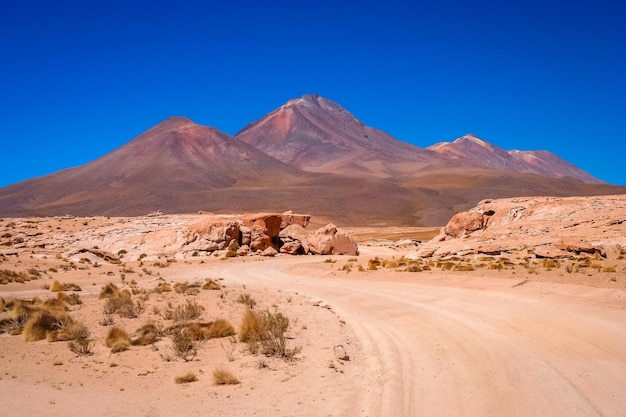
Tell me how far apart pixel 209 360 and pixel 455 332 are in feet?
15.2

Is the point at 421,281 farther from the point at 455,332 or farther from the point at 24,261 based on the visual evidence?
the point at 24,261

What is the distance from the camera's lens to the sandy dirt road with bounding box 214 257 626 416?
6152 mm

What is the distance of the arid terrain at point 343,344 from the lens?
21.0 feet

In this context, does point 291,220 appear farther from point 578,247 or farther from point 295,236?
point 578,247

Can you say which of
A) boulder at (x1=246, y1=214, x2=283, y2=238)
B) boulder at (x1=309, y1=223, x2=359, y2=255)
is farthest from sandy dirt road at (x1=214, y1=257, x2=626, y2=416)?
boulder at (x1=246, y1=214, x2=283, y2=238)

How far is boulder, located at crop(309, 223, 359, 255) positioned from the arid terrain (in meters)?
17.2

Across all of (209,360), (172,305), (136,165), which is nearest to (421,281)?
(172,305)

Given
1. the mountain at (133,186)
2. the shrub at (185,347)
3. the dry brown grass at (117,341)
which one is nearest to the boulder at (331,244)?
the dry brown grass at (117,341)

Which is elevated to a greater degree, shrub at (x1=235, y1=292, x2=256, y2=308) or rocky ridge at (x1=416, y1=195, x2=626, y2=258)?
rocky ridge at (x1=416, y1=195, x2=626, y2=258)

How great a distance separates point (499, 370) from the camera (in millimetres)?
7363

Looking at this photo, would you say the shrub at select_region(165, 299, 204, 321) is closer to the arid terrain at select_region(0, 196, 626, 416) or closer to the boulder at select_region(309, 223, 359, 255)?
the arid terrain at select_region(0, 196, 626, 416)

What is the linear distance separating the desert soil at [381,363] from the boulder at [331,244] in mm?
24409

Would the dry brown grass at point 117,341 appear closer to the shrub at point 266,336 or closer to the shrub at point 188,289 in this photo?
the shrub at point 266,336

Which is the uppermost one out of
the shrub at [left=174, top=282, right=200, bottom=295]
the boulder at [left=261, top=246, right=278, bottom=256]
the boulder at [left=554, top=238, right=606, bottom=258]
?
the boulder at [left=554, top=238, right=606, bottom=258]
